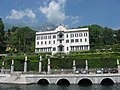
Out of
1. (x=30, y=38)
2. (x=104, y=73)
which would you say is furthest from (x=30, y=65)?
(x=30, y=38)

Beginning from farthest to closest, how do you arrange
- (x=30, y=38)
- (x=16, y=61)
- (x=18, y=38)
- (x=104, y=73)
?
(x=30, y=38) < (x=18, y=38) < (x=16, y=61) < (x=104, y=73)

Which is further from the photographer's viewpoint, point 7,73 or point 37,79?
A: point 7,73

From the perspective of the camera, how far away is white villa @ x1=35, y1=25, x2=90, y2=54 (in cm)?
9580

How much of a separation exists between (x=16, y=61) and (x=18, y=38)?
112ft

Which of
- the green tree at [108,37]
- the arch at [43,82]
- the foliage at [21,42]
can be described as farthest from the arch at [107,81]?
the foliage at [21,42]

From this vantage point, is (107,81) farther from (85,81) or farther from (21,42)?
(21,42)

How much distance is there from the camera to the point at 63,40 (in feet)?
324

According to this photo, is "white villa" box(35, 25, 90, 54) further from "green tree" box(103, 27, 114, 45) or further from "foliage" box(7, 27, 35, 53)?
"green tree" box(103, 27, 114, 45)

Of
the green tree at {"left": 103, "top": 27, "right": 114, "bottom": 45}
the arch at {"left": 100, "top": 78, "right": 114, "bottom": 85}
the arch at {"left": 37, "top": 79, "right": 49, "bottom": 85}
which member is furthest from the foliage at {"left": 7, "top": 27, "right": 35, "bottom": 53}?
the arch at {"left": 100, "top": 78, "right": 114, "bottom": 85}

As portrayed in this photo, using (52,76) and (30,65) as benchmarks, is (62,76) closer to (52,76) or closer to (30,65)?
(52,76)

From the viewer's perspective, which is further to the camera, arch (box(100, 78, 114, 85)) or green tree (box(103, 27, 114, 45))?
green tree (box(103, 27, 114, 45))

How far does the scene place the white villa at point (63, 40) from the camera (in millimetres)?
95800

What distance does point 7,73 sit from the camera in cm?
7156

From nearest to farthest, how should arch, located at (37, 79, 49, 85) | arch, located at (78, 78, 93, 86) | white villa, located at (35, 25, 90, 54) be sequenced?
arch, located at (78, 78, 93, 86) < arch, located at (37, 79, 49, 85) < white villa, located at (35, 25, 90, 54)
